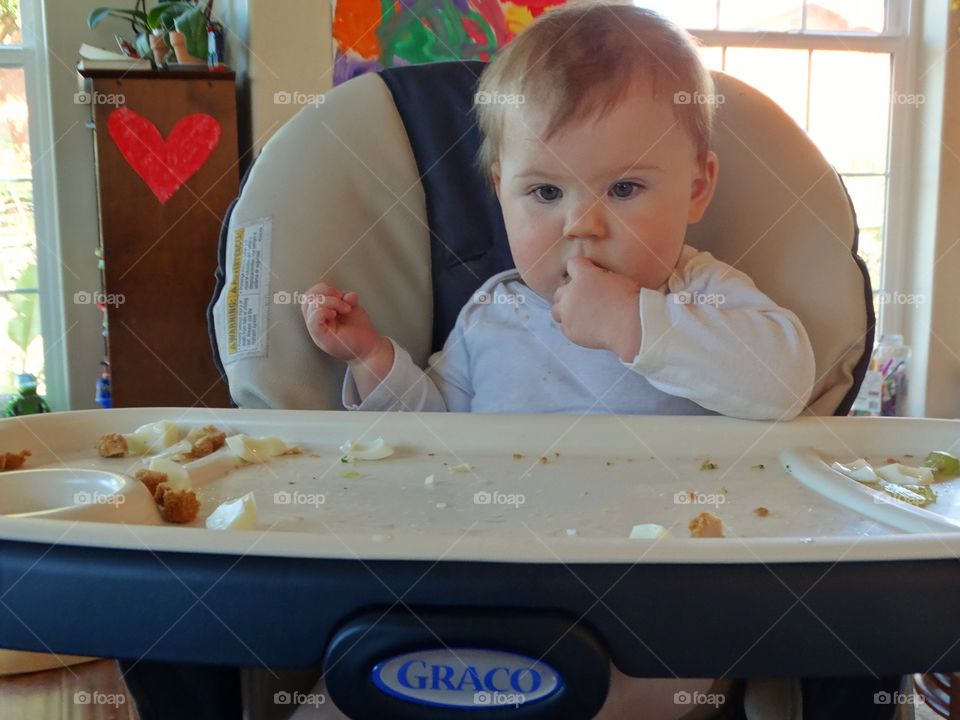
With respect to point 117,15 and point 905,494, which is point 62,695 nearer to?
point 905,494

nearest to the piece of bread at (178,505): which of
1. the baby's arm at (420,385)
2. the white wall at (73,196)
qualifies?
the baby's arm at (420,385)

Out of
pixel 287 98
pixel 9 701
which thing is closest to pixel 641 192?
pixel 9 701

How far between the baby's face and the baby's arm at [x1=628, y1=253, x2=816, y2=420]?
3.6 inches

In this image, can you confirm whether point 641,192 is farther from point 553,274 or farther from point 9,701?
point 9,701

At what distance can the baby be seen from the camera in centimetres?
85

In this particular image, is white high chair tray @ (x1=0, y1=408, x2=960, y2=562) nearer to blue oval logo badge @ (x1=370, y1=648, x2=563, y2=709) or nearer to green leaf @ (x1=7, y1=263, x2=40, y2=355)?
blue oval logo badge @ (x1=370, y1=648, x2=563, y2=709)

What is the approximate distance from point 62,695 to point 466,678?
132cm

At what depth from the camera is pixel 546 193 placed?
0.96 metres

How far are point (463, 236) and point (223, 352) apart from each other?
0.31 meters

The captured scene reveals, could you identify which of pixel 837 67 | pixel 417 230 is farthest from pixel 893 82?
pixel 417 230

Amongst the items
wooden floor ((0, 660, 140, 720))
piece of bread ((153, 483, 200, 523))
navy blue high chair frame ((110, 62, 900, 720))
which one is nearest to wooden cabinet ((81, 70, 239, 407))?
wooden floor ((0, 660, 140, 720))

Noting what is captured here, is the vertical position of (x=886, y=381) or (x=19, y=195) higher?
(x=19, y=195)

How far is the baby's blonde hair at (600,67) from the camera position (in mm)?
916

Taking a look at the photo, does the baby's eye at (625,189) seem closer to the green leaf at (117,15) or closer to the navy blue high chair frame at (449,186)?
the navy blue high chair frame at (449,186)
